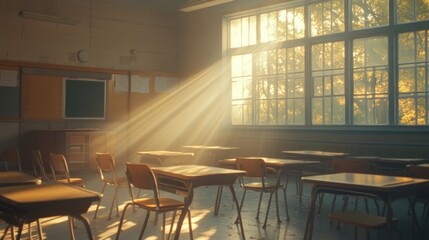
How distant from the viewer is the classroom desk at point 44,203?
2191 mm

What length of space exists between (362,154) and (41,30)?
6948mm

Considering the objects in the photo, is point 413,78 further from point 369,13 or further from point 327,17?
point 327,17

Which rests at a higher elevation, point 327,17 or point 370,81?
point 327,17

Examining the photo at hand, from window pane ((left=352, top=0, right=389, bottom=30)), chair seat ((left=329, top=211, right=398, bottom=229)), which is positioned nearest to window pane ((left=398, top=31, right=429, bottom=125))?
window pane ((left=352, top=0, right=389, bottom=30))

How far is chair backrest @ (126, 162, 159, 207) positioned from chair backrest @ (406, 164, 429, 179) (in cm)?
220

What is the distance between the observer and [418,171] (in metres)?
3.96

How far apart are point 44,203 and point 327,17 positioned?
782 centimetres

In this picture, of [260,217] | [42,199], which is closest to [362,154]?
[260,217]

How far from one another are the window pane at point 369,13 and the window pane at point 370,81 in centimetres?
27

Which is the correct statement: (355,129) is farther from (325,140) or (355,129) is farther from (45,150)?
(45,150)

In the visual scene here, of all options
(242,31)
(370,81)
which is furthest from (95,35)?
(370,81)

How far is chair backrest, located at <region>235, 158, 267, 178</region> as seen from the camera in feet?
15.7

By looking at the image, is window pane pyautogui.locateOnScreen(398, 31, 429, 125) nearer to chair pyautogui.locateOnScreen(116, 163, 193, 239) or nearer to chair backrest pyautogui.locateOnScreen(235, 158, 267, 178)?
chair backrest pyautogui.locateOnScreen(235, 158, 267, 178)

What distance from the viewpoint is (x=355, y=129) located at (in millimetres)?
8328
